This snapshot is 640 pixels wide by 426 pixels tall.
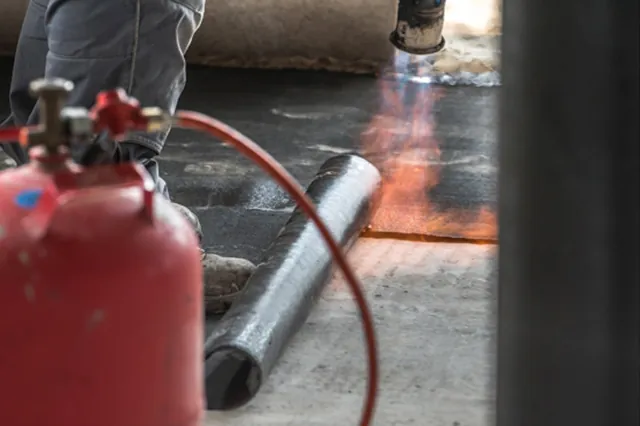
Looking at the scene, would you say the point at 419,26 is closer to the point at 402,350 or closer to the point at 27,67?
the point at 27,67

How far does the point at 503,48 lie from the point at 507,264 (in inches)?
7.5

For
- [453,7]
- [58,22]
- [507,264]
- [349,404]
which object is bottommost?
[453,7]

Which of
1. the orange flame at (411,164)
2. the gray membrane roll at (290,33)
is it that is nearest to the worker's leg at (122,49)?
the orange flame at (411,164)

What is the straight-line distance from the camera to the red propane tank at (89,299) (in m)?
0.88

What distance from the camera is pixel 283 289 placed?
172 centimetres

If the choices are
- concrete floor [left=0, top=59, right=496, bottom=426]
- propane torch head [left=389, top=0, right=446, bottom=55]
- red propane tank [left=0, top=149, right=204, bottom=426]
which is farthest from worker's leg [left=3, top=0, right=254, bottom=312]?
propane torch head [left=389, top=0, right=446, bottom=55]

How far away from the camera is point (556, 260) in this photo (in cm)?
90

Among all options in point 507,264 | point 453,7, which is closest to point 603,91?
point 507,264

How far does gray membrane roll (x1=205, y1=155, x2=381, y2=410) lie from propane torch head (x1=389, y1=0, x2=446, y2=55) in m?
1.18

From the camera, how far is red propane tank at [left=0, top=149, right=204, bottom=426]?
0.88 m

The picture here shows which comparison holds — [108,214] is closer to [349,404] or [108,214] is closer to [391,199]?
[349,404]

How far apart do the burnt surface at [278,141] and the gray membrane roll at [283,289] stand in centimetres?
18

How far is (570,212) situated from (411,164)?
1709mm

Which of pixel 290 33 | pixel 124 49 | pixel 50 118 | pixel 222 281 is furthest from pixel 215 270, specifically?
pixel 290 33
